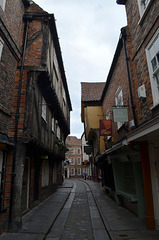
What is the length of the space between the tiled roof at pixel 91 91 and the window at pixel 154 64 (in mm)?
11070

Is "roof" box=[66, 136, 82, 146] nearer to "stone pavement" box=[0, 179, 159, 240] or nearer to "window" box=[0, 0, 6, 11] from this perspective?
"stone pavement" box=[0, 179, 159, 240]

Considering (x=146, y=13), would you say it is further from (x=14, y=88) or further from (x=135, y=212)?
(x=135, y=212)

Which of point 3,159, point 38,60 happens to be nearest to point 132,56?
point 38,60

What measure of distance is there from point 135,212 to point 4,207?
15.4 feet

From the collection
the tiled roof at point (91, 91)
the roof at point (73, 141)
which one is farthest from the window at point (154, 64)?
the roof at point (73, 141)

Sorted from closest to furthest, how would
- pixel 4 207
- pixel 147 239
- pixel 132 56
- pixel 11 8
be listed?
pixel 147 239 → pixel 4 207 → pixel 11 8 → pixel 132 56

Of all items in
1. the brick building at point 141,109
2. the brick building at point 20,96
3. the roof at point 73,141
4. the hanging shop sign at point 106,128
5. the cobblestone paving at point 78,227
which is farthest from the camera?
the roof at point 73,141

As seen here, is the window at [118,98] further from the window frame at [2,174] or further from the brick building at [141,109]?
the window frame at [2,174]

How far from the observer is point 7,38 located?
5.88 m

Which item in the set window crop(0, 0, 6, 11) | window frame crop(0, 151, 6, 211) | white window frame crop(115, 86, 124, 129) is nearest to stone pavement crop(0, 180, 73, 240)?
window frame crop(0, 151, 6, 211)

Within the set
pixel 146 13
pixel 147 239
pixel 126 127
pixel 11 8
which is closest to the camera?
pixel 147 239

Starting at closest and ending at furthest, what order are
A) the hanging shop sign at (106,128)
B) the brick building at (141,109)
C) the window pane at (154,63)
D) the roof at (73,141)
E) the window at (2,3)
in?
1. the brick building at (141,109)
2. the window pane at (154,63)
3. the window at (2,3)
4. the hanging shop sign at (106,128)
5. the roof at (73,141)

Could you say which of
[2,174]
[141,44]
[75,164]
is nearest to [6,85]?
[2,174]

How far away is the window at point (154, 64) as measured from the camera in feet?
16.9
